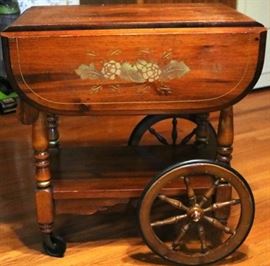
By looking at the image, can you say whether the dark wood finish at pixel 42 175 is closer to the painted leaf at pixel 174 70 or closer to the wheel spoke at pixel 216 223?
the painted leaf at pixel 174 70

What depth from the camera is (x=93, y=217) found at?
6.07ft

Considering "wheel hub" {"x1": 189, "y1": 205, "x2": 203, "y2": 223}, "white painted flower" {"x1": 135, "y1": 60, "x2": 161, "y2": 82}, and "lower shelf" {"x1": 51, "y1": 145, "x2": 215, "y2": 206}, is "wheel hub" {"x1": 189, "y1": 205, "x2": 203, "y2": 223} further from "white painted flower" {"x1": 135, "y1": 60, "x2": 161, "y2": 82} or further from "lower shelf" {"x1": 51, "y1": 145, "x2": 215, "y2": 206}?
"white painted flower" {"x1": 135, "y1": 60, "x2": 161, "y2": 82}

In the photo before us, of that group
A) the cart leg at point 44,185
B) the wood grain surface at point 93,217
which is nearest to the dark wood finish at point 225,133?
the wood grain surface at point 93,217

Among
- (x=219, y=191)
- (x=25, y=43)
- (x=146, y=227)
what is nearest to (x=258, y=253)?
(x=219, y=191)

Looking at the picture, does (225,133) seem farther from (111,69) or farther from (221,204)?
(111,69)

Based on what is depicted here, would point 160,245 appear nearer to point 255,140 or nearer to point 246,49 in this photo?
point 246,49

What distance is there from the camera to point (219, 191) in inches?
61.9

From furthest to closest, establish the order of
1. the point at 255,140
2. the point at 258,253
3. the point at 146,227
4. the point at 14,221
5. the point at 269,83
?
the point at 269,83, the point at 255,140, the point at 14,221, the point at 258,253, the point at 146,227

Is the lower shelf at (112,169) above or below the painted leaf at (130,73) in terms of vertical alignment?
below

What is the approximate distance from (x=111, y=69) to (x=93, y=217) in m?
0.69

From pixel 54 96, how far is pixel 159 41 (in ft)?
1.09

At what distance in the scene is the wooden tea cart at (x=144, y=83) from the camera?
53.4 inches

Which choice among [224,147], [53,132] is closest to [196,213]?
[224,147]

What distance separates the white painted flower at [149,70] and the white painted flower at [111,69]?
5 cm
